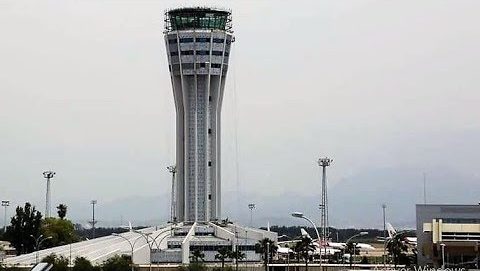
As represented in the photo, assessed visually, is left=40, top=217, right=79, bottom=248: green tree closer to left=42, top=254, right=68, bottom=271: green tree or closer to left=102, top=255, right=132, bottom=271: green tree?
left=102, top=255, right=132, bottom=271: green tree

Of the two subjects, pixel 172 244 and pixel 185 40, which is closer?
pixel 172 244

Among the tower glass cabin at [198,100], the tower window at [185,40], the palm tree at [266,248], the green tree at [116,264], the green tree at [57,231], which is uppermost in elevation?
the tower window at [185,40]

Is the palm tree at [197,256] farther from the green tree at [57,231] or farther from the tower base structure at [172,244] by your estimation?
→ the green tree at [57,231]

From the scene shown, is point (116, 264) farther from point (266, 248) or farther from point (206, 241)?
point (206, 241)

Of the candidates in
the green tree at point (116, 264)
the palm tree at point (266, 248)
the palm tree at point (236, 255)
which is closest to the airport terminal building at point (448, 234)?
the palm tree at point (266, 248)

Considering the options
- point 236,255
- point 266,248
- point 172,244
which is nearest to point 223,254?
point 236,255

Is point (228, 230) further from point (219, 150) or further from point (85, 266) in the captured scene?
point (85, 266)

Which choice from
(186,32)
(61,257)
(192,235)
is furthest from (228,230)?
(61,257)
